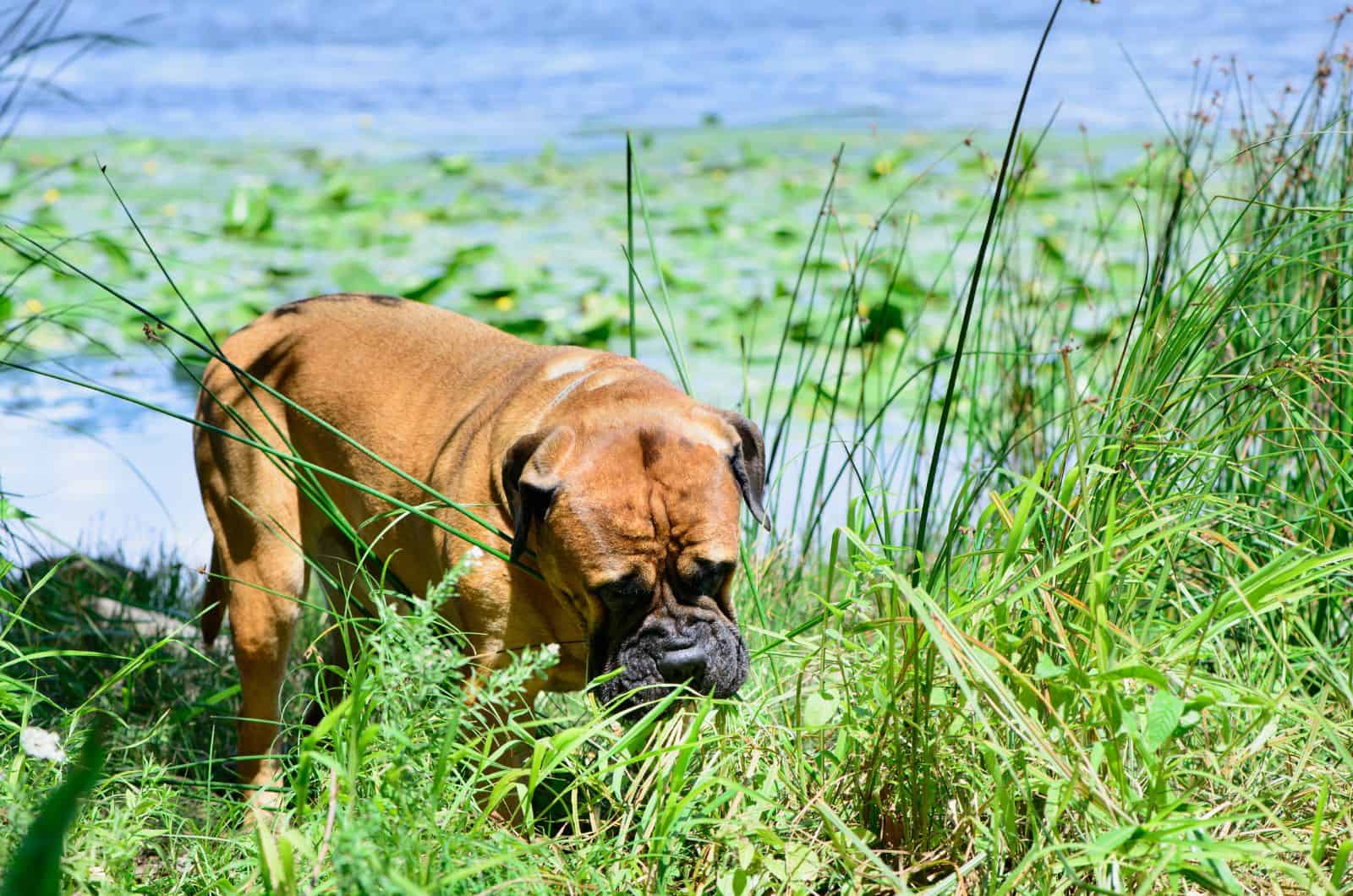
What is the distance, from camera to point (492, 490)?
128 inches

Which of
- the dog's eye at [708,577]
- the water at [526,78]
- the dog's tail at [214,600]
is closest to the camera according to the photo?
the dog's eye at [708,577]

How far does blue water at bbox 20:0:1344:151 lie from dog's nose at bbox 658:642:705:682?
8.19 meters

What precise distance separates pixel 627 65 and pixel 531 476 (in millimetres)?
16291

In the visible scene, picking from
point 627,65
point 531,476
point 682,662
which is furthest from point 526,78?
point 682,662

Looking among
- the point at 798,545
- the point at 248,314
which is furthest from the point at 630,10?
the point at 798,545

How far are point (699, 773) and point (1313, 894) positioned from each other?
118 cm

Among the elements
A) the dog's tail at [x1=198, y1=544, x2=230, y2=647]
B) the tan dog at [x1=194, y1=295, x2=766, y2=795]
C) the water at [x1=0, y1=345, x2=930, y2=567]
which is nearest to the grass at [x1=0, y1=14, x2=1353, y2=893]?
the tan dog at [x1=194, y1=295, x2=766, y2=795]

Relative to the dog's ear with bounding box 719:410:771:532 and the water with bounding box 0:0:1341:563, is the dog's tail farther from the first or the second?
the dog's ear with bounding box 719:410:771:532

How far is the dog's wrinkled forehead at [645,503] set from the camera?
2852 millimetres

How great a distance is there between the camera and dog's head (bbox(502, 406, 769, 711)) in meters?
2.85

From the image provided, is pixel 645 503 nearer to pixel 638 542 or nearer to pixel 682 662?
pixel 638 542

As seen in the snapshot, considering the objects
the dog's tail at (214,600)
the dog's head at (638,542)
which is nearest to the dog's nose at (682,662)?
the dog's head at (638,542)

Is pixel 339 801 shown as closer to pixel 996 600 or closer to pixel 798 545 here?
pixel 996 600

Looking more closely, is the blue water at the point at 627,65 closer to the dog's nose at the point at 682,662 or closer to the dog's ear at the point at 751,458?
the dog's ear at the point at 751,458
